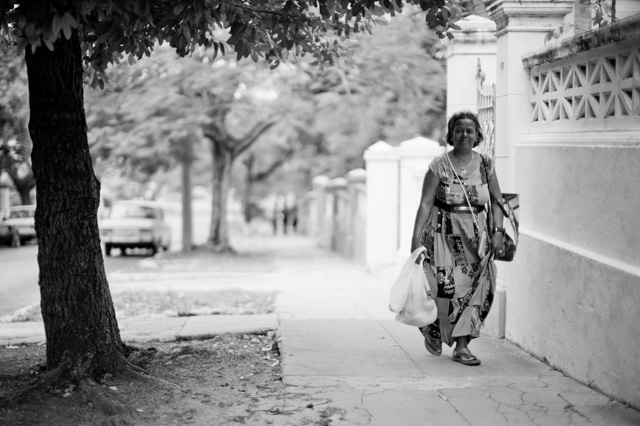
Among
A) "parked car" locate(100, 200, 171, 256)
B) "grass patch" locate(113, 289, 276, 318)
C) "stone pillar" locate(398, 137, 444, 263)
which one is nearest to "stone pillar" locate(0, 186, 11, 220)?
"parked car" locate(100, 200, 171, 256)

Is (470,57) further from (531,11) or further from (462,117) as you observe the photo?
(462,117)

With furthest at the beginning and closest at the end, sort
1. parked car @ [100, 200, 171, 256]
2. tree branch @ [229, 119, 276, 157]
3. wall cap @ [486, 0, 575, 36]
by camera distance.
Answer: parked car @ [100, 200, 171, 256]
tree branch @ [229, 119, 276, 157]
wall cap @ [486, 0, 575, 36]

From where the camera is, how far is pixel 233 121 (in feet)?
84.8

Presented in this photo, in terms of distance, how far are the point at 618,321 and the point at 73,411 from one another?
11.4ft

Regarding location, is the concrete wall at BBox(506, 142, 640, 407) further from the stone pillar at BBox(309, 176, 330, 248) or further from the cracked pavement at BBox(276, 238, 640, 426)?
the stone pillar at BBox(309, 176, 330, 248)

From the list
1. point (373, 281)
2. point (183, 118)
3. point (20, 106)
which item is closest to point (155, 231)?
point (183, 118)

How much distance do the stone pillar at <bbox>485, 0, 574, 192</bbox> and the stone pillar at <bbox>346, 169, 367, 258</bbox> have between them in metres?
12.2

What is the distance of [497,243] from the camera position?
22.8 ft

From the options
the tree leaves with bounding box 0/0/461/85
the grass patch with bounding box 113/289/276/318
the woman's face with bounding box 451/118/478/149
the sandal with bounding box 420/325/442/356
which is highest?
the tree leaves with bounding box 0/0/461/85

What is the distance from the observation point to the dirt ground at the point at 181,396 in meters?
5.54

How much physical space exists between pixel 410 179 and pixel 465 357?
312 inches

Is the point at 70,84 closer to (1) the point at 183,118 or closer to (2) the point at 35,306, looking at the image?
(2) the point at 35,306

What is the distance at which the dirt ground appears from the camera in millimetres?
5539

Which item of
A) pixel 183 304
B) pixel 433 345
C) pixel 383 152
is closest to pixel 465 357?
pixel 433 345
